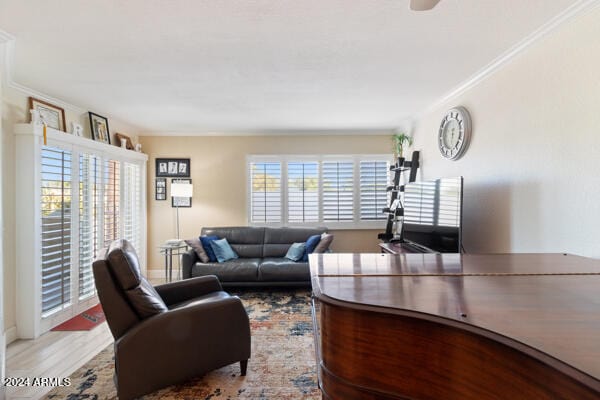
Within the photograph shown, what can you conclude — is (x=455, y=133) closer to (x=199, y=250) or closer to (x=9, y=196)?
(x=199, y=250)

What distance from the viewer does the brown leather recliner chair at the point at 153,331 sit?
1.79m

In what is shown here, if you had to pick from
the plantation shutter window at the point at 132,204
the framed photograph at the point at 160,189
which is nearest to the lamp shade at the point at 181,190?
the framed photograph at the point at 160,189

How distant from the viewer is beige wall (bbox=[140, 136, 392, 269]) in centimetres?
484

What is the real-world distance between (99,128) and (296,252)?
3.03 m

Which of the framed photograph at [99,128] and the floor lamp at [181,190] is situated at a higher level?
the framed photograph at [99,128]

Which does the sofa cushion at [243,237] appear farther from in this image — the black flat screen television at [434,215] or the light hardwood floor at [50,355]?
the black flat screen television at [434,215]

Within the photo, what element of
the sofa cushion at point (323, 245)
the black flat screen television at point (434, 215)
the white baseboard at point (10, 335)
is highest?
the black flat screen television at point (434, 215)

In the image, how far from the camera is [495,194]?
98.5 inches

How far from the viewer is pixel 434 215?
2822 millimetres

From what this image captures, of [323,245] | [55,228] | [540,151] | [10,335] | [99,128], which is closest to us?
[540,151]

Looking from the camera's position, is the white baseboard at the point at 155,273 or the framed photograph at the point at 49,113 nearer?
the framed photograph at the point at 49,113

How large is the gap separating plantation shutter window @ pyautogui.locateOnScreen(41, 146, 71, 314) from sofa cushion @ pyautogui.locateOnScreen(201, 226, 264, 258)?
178cm

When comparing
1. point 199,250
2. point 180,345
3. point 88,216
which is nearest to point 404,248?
point 180,345

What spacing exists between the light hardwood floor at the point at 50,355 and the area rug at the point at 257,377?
123 millimetres
